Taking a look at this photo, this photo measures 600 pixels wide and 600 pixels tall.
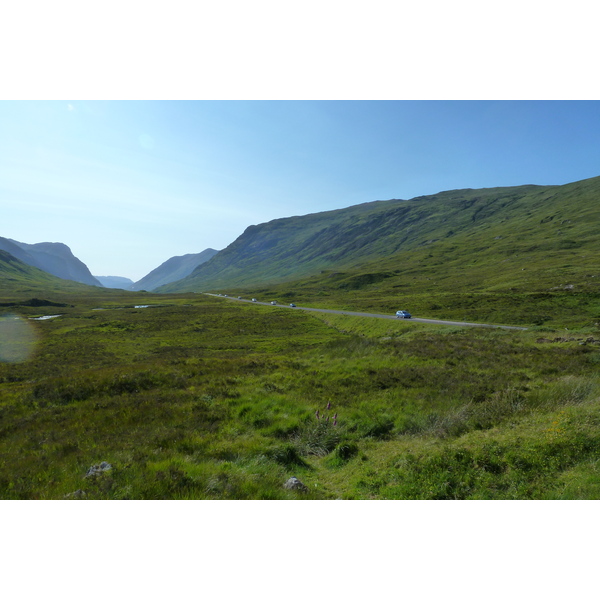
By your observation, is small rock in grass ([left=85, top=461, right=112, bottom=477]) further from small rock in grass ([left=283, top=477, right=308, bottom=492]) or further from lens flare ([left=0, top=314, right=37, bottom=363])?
lens flare ([left=0, top=314, right=37, bottom=363])

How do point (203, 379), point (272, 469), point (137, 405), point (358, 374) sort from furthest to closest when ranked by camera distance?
point (203, 379), point (358, 374), point (137, 405), point (272, 469)

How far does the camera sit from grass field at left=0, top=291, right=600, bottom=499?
265 inches

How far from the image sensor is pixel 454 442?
8.54 m

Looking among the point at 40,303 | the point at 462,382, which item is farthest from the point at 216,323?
the point at 40,303

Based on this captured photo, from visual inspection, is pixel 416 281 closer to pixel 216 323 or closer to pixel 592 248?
pixel 592 248

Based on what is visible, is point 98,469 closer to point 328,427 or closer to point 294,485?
point 294,485

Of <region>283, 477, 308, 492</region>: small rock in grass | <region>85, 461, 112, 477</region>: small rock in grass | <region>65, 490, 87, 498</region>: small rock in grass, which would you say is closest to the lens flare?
<region>85, 461, 112, 477</region>: small rock in grass

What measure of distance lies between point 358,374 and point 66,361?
107ft

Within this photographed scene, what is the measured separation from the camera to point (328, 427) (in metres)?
10.9

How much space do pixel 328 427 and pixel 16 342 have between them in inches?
2256

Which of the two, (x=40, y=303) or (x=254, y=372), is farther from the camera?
(x=40, y=303)

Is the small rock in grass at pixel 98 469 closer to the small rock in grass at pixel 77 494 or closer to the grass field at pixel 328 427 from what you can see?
the grass field at pixel 328 427

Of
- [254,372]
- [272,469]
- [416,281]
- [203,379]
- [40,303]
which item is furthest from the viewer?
[416,281]

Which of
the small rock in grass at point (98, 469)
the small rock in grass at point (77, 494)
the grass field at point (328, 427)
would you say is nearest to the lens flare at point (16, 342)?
the grass field at point (328, 427)
